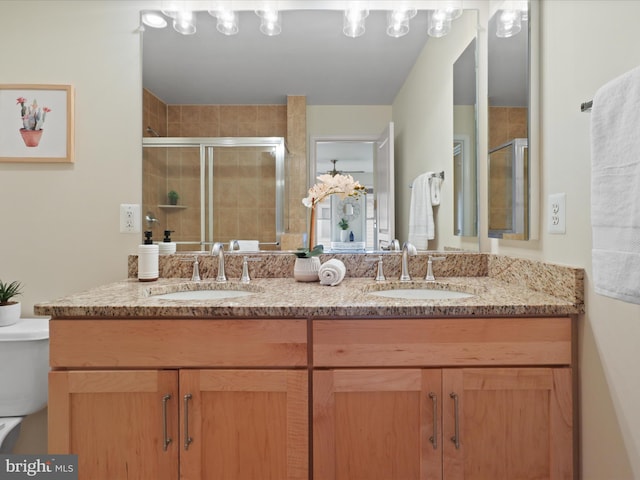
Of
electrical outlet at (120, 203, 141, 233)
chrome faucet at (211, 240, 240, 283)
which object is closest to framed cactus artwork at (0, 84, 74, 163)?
electrical outlet at (120, 203, 141, 233)

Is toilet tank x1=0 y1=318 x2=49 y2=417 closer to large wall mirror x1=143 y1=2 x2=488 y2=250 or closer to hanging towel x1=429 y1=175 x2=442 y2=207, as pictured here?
large wall mirror x1=143 y1=2 x2=488 y2=250

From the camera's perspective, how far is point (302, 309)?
109 cm

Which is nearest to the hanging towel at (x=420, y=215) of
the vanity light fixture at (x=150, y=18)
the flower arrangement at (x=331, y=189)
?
the flower arrangement at (x=331, y=189)

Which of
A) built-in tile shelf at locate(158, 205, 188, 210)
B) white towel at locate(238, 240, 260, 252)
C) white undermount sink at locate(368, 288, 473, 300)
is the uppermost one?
built-in tile shelf at locate(158, 205, 188, 210)

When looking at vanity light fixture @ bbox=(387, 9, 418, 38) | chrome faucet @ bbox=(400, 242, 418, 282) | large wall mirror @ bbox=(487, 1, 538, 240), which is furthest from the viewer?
vanity light fixture @ bbox=(387, 9, 418, 38)

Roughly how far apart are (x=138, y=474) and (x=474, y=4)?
2.19 m

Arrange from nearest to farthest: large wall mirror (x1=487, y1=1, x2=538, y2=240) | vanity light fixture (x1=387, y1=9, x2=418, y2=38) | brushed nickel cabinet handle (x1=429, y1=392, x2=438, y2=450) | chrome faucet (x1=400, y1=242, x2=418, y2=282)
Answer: brushed nickel cabinet handle (x1=429, y1=392, x2=438, y2=450)
large wall mirror (x1=487, y1=1, x2=538, y2=240)
chrome faucet (x1=400, y1=242, x2=418, y2=282)
vanity light fixture (x1=387, y1=9, x2=418, y2=38)

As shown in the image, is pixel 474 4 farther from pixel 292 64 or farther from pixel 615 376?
pixel 615 376

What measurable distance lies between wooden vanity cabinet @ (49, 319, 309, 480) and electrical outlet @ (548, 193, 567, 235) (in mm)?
863

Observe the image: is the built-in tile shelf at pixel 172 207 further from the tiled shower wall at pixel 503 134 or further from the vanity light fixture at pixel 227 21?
the tiled shower wall at pixel 503 134

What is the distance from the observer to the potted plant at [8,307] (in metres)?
1.47

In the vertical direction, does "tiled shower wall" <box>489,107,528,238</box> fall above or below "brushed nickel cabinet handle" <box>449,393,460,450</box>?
above

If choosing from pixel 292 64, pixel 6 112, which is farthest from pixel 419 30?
pixel 6 112

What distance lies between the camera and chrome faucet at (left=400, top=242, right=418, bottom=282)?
157 cm
